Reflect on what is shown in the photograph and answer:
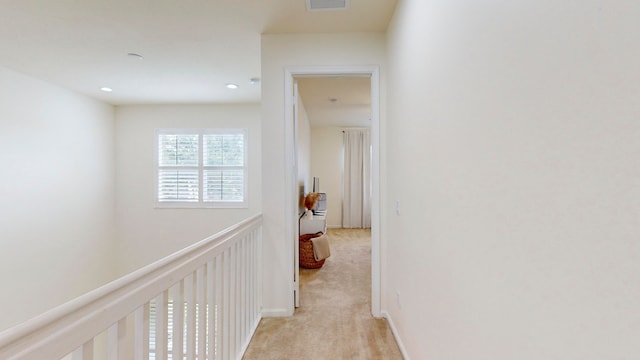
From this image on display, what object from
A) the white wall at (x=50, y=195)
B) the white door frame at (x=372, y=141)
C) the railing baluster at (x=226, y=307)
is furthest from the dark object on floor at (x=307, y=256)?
the white wall at (x=50, y=195)

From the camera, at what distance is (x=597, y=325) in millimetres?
597

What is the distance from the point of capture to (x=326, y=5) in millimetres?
2361

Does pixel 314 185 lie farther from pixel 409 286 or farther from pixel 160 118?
pixel 409 286

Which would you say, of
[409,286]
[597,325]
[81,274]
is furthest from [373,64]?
[81,274]

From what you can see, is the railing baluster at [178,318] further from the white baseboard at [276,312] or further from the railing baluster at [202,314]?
the white baseboard at [276,312]

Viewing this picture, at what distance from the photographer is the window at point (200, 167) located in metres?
5.54

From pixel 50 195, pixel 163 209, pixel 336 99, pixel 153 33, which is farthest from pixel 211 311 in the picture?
pixel 163 209

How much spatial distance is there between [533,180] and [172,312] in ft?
4.87

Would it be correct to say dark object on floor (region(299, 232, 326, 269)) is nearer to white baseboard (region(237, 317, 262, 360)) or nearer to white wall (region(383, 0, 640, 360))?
white baseboard (region(237, 317, 262, 360))

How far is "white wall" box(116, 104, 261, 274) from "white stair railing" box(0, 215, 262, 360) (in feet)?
9.94

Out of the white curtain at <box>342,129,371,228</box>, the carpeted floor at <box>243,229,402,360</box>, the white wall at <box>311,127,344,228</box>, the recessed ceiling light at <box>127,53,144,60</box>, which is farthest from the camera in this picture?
the white wall at <box>311,127,344,228</box>

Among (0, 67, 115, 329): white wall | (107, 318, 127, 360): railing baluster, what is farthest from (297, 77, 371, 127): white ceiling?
(0, 67, 115, 329): white wall

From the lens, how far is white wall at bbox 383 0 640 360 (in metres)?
0.55

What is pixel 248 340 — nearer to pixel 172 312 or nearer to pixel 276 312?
pixel 276 312
